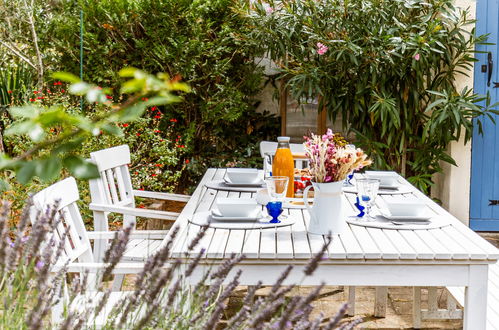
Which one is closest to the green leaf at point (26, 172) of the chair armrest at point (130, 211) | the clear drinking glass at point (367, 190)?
the clear drinking glass at point (367, 190)

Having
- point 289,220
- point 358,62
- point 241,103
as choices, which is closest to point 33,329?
point 289,220

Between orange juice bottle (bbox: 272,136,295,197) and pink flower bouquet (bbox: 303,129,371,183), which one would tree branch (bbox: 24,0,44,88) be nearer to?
orange juice bottle (bbox: 272,136,295,197)

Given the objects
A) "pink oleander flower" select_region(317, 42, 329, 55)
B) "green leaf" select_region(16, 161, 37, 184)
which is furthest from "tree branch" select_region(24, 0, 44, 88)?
"green leaf" select_region(16, 161, 37, 184)

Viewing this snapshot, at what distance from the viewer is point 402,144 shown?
546 cm

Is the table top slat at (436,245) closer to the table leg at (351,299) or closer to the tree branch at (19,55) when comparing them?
the table leg at (351,299)

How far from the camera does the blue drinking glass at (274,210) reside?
2480 millimetres

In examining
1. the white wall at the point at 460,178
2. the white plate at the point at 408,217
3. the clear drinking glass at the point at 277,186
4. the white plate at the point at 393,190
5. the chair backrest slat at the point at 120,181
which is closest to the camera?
the clear drinking glass at the point at 277,186

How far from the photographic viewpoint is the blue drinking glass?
97.7 inches

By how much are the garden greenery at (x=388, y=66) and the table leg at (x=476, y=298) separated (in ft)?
10.2

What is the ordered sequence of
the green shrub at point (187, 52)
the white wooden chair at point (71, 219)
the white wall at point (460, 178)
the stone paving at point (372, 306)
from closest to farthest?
the white wooden chair at point (71, 219) < the stone paving at point (372, 306) < the white wall at point (460, 178) < the green shrub at point (187, 52)

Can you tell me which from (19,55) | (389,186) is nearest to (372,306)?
(389,186)

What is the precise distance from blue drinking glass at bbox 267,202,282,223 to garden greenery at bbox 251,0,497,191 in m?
2.76

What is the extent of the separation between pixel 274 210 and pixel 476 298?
78 cm

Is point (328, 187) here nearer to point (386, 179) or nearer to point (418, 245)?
point (418, 245)
